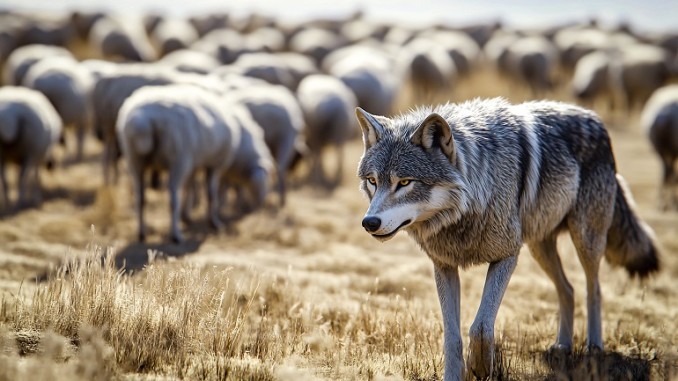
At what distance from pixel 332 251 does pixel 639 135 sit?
1619 centimetres

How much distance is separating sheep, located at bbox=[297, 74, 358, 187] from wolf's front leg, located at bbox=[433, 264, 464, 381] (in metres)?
10.0

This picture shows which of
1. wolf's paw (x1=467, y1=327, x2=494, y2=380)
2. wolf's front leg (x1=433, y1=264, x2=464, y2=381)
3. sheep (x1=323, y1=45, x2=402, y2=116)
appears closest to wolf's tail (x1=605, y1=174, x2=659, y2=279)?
wolf's front leg (x1=433, y1=264, x2=464, y2=381)

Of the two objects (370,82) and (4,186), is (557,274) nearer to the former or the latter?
(4,186)

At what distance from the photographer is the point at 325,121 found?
49.3ft

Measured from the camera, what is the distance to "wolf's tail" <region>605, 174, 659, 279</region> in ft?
19.5

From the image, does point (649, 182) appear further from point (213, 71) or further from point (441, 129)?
point (441, 129)

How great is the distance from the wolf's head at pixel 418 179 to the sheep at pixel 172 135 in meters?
5.12

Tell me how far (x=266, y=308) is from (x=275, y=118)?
7283 mm

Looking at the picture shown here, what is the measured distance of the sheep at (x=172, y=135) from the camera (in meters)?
8.91

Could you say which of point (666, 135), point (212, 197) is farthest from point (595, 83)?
point (212, 197)

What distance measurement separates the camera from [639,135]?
22172mm

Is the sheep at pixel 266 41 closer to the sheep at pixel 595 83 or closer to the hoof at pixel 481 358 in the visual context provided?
the sheep at pixel 595 83

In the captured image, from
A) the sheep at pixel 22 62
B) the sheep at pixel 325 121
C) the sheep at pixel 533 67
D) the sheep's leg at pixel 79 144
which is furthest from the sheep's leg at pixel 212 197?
the sheep at pixel 533 67

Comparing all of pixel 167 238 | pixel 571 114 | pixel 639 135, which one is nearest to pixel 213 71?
pixel 167 238
